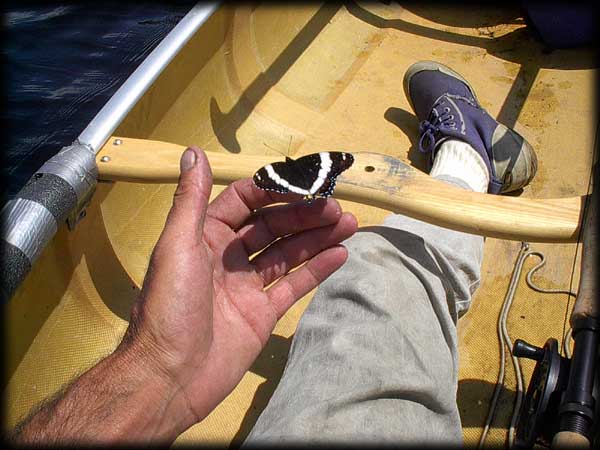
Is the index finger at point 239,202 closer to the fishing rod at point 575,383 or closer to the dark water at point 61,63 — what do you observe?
the fishing rod at point 575,383

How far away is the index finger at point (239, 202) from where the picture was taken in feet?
5.38

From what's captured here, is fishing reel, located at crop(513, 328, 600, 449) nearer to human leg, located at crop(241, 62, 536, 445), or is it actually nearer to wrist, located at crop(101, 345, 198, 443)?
human leg, located at crop(241, 62, 536, 445)

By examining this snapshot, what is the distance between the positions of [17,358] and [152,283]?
0.78m

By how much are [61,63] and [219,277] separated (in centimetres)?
355

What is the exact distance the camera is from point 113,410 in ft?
3.84

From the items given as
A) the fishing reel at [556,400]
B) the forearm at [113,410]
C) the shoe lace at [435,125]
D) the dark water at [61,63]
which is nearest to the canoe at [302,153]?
the shoe lace at [435,125]

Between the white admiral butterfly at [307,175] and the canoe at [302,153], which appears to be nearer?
the white admiral butterfly at [307,175]

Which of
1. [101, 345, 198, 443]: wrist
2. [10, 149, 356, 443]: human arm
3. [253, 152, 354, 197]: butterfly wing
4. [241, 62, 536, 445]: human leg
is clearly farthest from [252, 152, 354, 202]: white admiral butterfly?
[101, 345, 198, 443]: wrist

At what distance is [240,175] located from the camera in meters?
1.76

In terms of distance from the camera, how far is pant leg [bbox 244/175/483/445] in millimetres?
1300

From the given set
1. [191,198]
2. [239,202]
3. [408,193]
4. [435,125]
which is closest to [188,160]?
[191,198]

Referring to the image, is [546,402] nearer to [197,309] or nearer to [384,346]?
[384,346]

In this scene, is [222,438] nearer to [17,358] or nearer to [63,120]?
[17,358]

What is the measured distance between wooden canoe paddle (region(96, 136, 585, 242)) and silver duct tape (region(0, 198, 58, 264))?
293 millimetres
